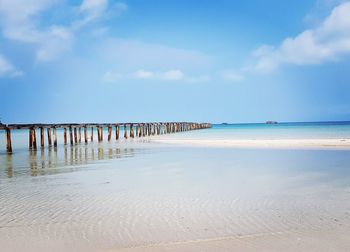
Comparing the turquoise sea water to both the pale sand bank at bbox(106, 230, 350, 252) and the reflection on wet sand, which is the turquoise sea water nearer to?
the reflection on wet sand

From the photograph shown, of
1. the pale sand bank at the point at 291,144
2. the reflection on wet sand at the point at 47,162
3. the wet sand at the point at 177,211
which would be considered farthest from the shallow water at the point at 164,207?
the pale sand bank at the point at 291,144

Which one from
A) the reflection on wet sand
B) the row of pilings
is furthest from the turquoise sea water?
the reflection on wet sand

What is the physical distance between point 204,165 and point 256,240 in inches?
284

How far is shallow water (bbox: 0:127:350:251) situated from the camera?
Answer: 13.9 ft

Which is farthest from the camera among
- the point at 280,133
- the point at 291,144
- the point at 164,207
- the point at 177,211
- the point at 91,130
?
the point at 280,133

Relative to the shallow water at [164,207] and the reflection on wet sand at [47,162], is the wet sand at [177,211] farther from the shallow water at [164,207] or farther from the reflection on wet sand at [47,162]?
the reflection on wet sand at [47,162]

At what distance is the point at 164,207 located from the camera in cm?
568

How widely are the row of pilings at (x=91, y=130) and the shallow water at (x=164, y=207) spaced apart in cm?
1409

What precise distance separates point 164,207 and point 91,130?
28534mm

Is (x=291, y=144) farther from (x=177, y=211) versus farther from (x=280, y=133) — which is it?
(x=280, y=133)

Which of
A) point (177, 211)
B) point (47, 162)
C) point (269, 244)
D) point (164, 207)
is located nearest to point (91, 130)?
point (47, 162)

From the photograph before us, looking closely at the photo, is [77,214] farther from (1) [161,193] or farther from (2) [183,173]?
(2) [183,173]

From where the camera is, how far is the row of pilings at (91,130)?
22997mm

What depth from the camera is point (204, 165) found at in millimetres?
11195
